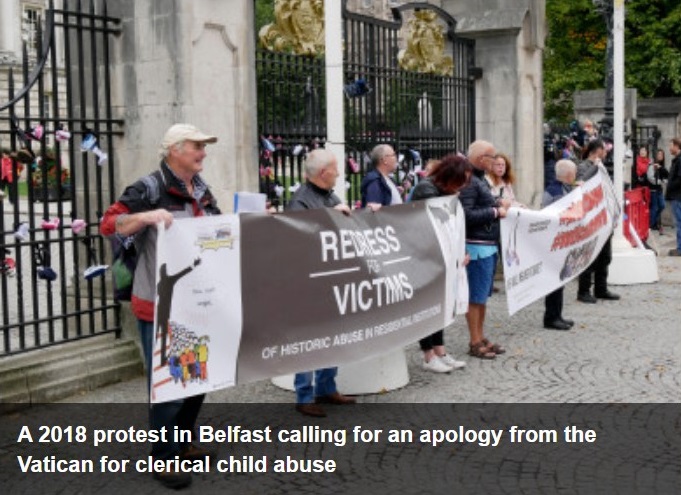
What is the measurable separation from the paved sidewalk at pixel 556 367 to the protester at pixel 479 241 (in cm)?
21

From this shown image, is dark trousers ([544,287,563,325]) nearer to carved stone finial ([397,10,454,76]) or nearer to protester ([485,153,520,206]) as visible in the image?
protester ([485,153,520,206])

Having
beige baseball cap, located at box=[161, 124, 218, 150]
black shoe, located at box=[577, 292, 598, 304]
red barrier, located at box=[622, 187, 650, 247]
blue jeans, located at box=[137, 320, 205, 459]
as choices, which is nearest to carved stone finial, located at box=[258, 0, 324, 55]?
black shoe, located at box=[577, 292, 598, 304]

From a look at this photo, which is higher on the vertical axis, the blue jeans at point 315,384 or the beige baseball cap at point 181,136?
the beige baseball cap at point 181,136

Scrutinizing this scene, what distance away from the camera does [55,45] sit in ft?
24.0

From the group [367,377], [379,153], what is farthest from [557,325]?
[367,377]

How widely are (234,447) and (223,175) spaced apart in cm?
288

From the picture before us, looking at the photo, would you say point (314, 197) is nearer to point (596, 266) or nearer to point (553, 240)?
point (553, 240)

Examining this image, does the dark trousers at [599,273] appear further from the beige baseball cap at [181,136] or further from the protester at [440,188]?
the beige baseball cap at [181,136]

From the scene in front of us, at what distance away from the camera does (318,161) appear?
643cm

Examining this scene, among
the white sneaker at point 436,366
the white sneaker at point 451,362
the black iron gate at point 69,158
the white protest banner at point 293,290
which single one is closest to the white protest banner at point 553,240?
the white sneaker at point 451,362

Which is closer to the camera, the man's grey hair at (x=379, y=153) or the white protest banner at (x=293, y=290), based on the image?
the white protest banner at (x=293, y=290)

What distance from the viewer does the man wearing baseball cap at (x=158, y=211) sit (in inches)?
204

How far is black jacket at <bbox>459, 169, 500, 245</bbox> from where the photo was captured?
810cm

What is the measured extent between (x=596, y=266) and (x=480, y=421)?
5.49 m
